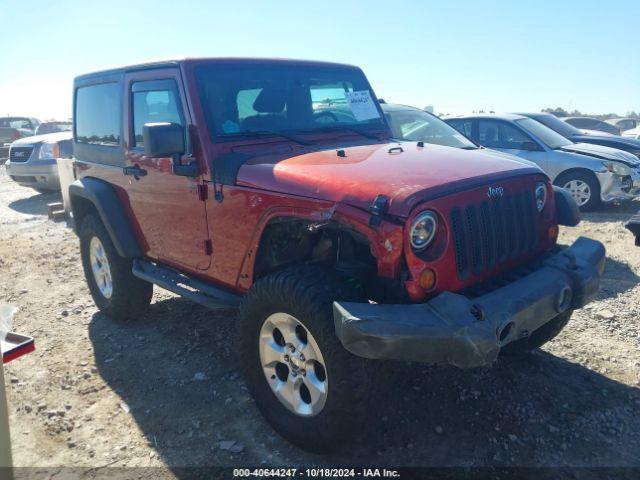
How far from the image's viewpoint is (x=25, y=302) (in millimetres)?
5711

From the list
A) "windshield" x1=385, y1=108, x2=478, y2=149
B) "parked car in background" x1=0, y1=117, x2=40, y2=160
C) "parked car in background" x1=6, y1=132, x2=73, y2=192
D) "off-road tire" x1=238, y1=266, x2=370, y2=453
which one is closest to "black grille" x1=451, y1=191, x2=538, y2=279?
"off-road tire" x1=238, y1=266, x2=370, y2=453

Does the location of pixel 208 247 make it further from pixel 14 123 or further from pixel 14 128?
pixel 14 123

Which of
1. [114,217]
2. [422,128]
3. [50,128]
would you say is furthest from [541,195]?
[50,128]

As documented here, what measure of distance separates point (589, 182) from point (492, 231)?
689 cm

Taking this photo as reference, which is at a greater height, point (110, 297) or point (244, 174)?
point (244, 174)

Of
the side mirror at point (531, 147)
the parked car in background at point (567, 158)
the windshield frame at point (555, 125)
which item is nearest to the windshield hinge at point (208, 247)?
the parked car in background at point (567, 158)

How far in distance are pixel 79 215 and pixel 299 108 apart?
257 cm

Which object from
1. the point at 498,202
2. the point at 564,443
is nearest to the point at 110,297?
the point at 498,202

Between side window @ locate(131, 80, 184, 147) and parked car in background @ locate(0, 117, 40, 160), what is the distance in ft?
59.7

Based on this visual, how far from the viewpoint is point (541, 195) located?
346cm

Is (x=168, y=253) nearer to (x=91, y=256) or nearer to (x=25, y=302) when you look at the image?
(x=91, y=256)

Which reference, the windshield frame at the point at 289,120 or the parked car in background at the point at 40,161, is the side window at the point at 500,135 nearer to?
the windshield frame at the point at 289,120

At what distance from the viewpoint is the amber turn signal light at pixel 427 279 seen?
8.86 ft

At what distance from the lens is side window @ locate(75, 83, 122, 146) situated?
15.0 ft
